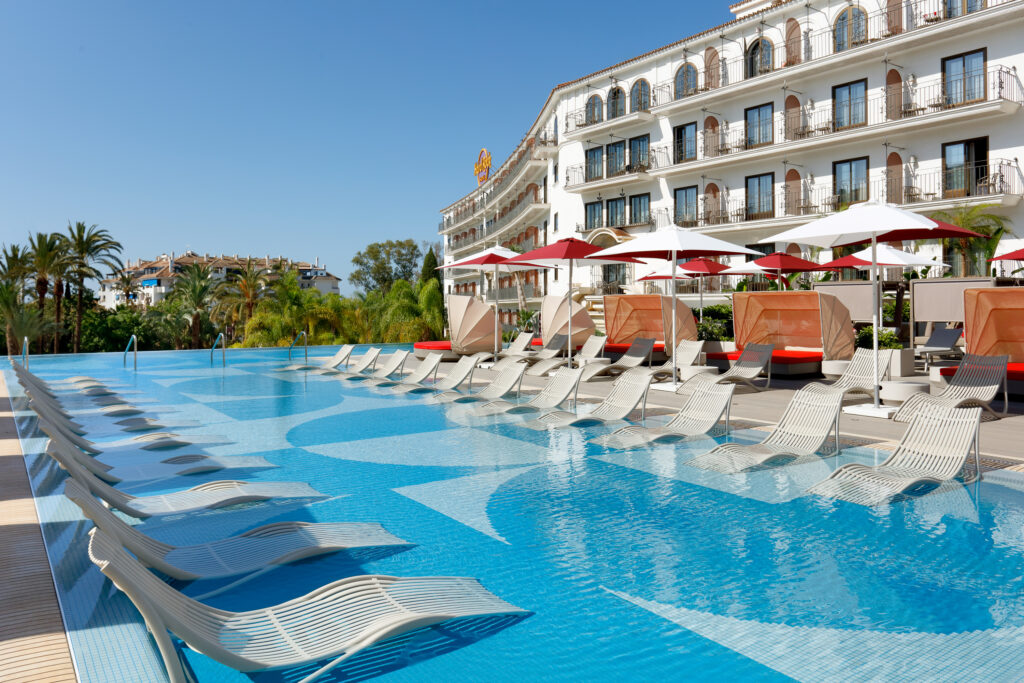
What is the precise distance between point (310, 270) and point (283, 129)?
225 ft

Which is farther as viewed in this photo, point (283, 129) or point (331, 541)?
point (283, 129)

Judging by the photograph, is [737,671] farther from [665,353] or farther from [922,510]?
[665,353]

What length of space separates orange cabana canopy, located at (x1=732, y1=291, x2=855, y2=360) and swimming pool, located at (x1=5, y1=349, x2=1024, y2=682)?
20.7ft

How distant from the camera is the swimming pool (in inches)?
143

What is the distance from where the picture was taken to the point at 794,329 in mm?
15992

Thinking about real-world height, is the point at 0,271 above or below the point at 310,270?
below

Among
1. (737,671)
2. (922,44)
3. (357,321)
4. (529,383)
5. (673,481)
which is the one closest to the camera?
(737,671)

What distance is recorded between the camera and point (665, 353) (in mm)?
16422

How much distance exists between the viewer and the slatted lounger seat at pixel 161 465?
20.9 feet

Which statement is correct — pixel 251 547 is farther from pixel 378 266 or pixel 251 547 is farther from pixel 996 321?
pixel 378 266

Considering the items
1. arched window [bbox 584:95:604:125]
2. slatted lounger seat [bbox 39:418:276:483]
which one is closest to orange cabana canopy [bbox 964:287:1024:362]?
slatted lounger seat [bbox 39:418:276:483]

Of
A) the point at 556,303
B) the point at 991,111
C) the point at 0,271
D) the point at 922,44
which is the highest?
the point at 922,44

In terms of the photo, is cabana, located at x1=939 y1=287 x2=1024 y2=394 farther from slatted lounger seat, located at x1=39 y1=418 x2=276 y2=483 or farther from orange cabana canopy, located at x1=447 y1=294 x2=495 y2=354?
orange cabana canopy, located at x1=447 y1=294 x2=495 y2=354

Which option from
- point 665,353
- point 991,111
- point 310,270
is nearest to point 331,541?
point 665,353
